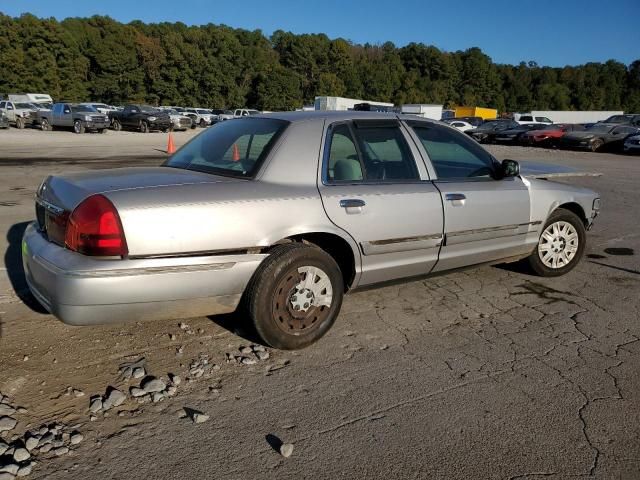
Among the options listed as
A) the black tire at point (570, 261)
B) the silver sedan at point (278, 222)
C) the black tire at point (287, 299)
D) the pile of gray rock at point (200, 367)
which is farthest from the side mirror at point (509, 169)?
the pile of gray rock at point (200, 367)

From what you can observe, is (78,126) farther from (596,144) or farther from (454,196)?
(454,196)

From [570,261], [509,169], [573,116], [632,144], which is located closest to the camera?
[509,169]

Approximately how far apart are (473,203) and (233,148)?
194 centimetres

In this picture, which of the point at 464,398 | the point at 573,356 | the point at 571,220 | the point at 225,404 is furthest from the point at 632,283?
the point at 225,404

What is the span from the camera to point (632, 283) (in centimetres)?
541

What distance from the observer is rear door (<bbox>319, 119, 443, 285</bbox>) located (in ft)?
12.7

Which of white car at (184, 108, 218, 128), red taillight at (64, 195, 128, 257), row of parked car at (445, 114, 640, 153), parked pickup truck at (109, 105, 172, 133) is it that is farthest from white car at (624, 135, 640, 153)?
white car at (184, 108, 218, 128)

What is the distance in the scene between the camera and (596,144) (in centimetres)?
2659

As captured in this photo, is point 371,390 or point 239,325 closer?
point 371,390

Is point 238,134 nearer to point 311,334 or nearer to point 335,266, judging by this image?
point 335,266

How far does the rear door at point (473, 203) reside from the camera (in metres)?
4.43

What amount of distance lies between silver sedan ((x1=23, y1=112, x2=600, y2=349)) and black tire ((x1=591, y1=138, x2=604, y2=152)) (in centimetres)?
2440

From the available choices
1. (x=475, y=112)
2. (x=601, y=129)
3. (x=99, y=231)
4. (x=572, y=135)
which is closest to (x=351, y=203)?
(x=99, y=231)

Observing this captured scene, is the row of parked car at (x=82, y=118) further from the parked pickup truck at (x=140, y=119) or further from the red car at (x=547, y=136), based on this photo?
the red car at (x=547, y=136)
